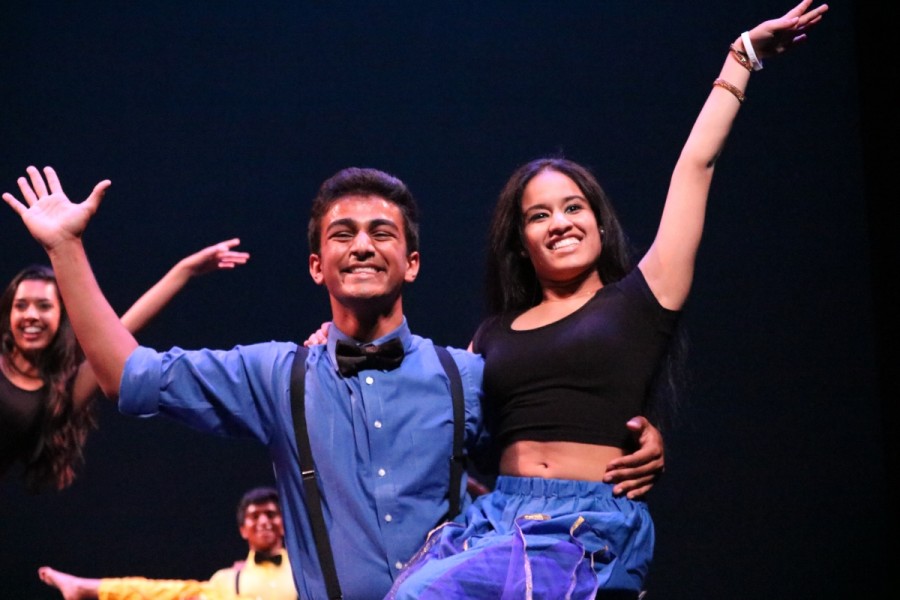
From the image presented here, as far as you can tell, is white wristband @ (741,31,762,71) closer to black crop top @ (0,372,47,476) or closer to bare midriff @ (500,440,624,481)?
bare midriff @ (500,440,624,481)

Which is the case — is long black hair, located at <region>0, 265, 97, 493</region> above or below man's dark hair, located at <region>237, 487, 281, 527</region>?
above

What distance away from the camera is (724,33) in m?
3.99

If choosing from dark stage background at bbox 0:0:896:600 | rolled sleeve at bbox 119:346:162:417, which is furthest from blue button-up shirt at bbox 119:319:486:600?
dark stage background at bbox 0:0:896:600

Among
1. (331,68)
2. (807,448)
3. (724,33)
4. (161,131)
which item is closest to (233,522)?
(161,131)

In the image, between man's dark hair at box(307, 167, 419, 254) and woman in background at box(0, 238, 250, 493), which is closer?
man's dark hair at box(307, 167, 419, 254)

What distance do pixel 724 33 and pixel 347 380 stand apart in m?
2.67

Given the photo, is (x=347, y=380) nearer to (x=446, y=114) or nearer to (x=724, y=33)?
(x=446, y=114)

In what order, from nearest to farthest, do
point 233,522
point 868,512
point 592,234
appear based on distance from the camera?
point 592,234
point 868,512
point 233,522

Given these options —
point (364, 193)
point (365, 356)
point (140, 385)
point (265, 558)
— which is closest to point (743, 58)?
point (364, 193)

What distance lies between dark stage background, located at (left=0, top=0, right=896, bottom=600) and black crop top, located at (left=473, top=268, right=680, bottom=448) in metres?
1.95

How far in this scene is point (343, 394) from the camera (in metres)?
1.94

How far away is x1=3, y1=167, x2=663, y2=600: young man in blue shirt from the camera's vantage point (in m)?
1.81

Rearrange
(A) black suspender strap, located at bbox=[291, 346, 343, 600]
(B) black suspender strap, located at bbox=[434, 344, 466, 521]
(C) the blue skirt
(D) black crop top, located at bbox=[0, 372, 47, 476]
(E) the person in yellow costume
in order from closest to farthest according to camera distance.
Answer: (C) the blue skirt, (A) black suspender strap, located at bbox=[291, 346, 343, 600], (B) black suspender strap, located at bbox=[434, 344, 466, 521], (D) black crop top, located at bbox=[0, 372, 47, 476], (E) the person in yellow costume

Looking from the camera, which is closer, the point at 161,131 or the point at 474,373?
the point at 474,373
